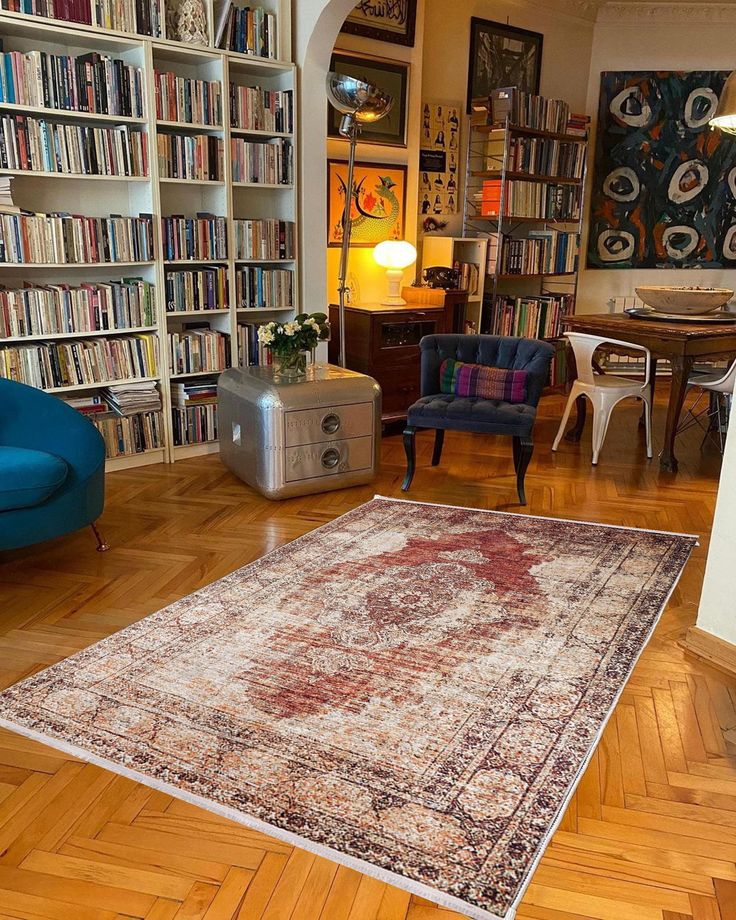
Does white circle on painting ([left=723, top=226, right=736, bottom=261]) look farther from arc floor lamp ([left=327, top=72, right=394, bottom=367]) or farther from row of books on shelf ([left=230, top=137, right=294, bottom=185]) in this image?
row of books on shelf ([left=230, top=137, right=294, bottom=185])

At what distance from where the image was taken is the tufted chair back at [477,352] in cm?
438

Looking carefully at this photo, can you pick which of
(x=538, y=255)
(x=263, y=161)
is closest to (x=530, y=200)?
(x=538, y=255)

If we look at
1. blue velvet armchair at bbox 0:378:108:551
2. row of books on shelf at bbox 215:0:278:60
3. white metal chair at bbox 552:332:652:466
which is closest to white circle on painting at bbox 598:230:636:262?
white metal chair at bbox 552:332:652:466

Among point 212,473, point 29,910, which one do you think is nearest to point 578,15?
point 212,473

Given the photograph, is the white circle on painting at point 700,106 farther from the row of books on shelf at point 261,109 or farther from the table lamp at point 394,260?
the row of books on shelf at point 261,109

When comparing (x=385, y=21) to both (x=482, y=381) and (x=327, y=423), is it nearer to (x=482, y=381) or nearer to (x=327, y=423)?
(x=482, y=381)

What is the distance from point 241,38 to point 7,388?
2.42 metres

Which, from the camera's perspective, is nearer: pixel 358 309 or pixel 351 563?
pixel 351 563

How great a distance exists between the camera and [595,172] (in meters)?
7.07

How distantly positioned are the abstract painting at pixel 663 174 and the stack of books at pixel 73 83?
14.2 ft

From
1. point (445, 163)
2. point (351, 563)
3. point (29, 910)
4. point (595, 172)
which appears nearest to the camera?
point (29, 910)

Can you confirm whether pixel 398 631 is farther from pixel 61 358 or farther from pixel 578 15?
pixel 578 15

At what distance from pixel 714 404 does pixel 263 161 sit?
3.40 m

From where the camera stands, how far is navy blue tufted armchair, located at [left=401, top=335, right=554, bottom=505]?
4129 millimetres
